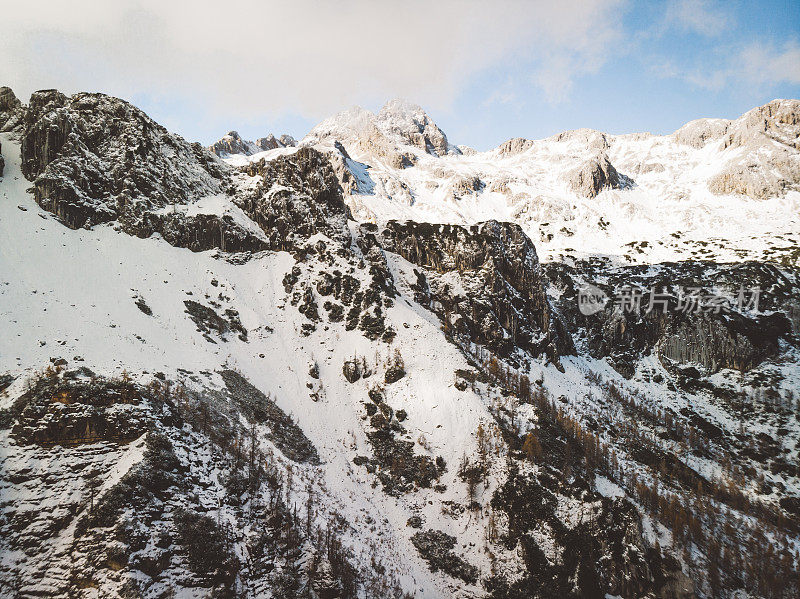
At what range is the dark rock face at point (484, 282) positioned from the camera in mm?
63906

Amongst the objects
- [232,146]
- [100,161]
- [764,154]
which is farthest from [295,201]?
[764,154]

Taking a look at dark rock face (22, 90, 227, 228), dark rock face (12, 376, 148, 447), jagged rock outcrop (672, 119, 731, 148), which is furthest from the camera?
jagged rock outcrop (672, 119, 731, 148)

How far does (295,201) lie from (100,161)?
29.0m

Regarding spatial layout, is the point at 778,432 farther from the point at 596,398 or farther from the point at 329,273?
the point at 329,273

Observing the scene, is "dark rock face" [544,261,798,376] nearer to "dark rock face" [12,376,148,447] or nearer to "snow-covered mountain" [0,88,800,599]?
Answer: "snow-covered mountain" [0,88,800,599]

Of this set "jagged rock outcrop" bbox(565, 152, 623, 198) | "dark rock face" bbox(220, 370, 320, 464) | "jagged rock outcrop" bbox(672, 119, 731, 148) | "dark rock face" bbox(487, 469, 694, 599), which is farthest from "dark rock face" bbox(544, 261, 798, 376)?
"jagged rock outcrop" bbox(672, 119, 731, 148)

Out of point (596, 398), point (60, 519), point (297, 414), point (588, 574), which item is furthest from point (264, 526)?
point (596, 398)

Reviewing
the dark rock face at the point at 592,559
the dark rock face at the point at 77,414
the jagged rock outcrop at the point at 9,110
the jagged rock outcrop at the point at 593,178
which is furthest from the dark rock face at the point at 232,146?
the dark rock face at the point at 592,559

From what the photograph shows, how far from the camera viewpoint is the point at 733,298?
79250 millimetres

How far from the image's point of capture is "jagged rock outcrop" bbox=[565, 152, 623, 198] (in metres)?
156

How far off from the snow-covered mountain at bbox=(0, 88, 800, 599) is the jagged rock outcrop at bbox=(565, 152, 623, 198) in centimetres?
6637

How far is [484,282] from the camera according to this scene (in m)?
67.6

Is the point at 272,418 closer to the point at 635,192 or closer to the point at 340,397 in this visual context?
the point at 340,397

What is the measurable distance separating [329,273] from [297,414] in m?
25.0
